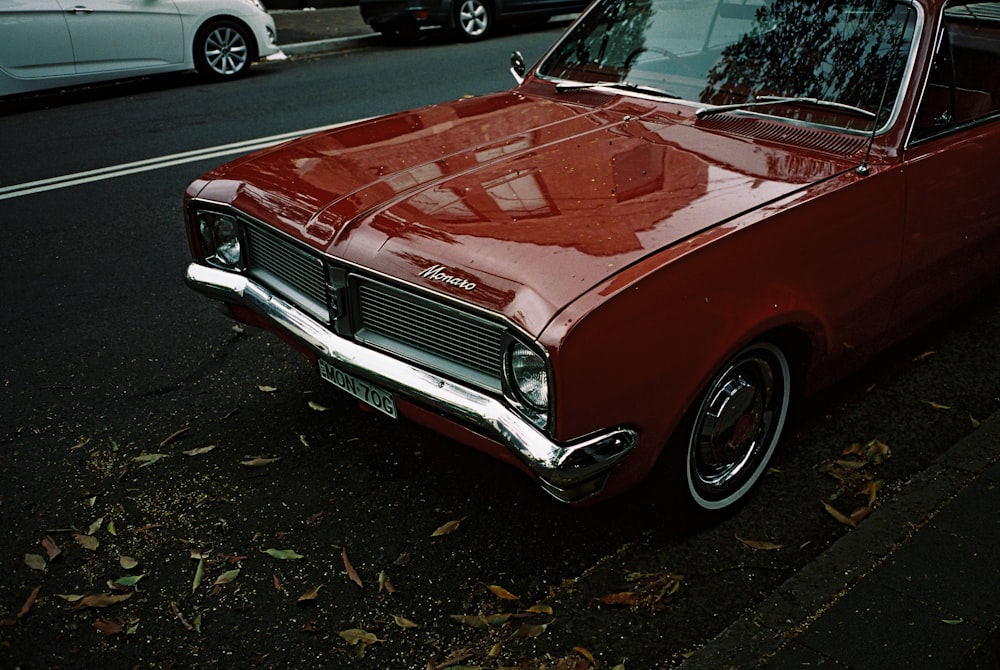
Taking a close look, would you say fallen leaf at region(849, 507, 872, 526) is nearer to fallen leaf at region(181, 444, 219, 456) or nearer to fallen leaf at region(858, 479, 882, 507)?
fallen leaf at region(858, 479, 882, 507)

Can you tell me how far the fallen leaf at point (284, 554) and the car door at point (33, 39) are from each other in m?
8.59

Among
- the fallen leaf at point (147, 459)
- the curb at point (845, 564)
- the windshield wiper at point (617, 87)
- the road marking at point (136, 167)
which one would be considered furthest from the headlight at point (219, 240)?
the road marking at point (136, 167)

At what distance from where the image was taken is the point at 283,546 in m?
3.38

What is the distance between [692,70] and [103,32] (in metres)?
8.32

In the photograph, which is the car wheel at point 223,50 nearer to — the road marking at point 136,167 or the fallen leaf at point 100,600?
the road marking at point 136,167

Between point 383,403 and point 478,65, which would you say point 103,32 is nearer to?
point 478,65

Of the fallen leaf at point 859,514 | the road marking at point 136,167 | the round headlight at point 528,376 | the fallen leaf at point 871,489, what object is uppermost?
the round headlight at point 528,376

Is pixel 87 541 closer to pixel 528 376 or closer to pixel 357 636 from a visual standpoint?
pixel 357 636

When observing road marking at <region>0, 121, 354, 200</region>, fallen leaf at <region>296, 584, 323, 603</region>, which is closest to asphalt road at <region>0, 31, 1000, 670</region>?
fallen leaf at <region>296, 584, 323, 603</region>

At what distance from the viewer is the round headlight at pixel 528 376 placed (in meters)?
2.78

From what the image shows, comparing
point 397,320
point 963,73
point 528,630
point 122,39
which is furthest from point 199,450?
point 122,39

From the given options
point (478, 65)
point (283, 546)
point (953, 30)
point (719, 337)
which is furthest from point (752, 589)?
point (478, 65)

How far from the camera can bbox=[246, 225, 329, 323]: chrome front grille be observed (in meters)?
3.39

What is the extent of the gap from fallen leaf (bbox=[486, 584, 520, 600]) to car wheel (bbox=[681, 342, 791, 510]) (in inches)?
26.9
